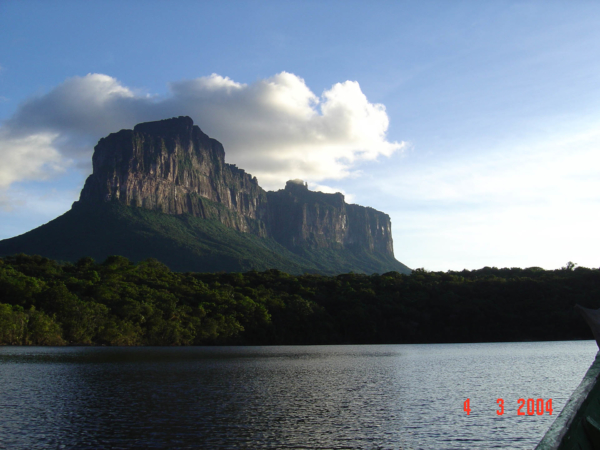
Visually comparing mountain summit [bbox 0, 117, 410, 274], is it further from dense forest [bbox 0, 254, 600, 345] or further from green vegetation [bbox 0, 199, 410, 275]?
dense forest [bbox 0, 254, 600, 345]

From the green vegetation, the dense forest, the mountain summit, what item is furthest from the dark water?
the mountain summit

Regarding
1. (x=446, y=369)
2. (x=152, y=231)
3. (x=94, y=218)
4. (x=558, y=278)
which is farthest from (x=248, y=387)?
(x=94, y=218)

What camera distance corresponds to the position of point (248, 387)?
86.1ft

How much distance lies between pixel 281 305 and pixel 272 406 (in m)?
59.1

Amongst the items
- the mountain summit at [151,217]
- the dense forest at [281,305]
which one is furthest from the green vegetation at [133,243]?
the dense forest at [281,305]

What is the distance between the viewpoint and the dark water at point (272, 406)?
48.4 ft

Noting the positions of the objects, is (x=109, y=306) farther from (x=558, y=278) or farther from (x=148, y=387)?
(x=558, y=278)

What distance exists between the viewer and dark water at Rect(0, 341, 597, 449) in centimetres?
1475

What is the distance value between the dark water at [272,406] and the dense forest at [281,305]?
27.8 meters
